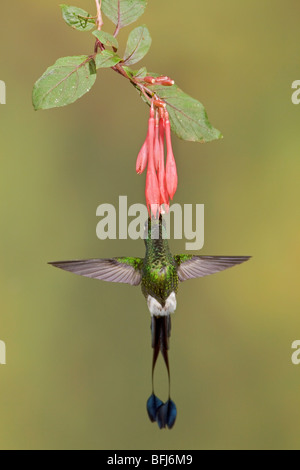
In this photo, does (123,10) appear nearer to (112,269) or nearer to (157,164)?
(157,164)

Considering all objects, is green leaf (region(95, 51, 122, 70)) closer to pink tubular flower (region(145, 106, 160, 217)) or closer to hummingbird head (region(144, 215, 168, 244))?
pink tubular flower (region(145, 106, 160, 217))

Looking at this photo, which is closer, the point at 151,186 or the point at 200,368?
the point at 151,186

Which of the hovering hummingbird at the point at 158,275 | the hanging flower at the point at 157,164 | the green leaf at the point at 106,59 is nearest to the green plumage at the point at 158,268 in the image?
the hovering hummingbird at the point at 158,275

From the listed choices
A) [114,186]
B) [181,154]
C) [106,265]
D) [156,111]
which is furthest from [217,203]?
[156,111]

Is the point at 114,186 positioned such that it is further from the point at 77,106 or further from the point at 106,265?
the point at 106,265

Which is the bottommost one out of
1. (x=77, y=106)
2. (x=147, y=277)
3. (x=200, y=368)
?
(x=200, y=368)

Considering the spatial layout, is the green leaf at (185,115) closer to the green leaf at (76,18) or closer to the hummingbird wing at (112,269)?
the green leaf at (76,18)

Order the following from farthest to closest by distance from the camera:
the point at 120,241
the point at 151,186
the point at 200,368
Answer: the point at 200,368 < the point at 120,241 < the point at 151,186
